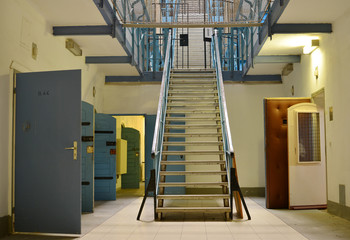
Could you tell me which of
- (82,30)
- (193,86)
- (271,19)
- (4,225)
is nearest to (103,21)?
(82,30)

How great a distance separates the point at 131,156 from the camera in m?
12.0

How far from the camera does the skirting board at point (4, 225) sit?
5052 millimetres

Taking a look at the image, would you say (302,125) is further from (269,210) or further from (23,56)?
(23,56)

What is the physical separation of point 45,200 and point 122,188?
686cm

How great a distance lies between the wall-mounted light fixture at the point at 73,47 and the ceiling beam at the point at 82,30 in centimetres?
63

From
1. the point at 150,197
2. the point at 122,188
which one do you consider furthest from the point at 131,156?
the point at 150,197

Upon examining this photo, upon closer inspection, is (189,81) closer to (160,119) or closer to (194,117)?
(194,117)

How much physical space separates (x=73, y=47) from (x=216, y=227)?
408cm

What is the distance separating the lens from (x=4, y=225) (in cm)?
512

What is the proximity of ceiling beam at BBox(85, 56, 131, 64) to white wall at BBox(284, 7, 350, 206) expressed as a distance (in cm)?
366

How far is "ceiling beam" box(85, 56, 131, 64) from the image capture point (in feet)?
28.6

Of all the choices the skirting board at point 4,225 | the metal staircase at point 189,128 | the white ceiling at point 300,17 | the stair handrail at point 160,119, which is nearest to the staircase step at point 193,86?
the metal staircase at point 189,128

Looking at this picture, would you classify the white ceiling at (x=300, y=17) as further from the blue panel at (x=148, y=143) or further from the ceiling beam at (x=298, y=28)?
the blue panel at (x=148, y=143)

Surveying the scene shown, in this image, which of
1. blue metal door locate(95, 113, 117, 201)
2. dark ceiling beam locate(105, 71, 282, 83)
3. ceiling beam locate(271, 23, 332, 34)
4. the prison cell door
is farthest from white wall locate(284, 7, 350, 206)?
blue metal door locate(95, 113, 117, 201)
